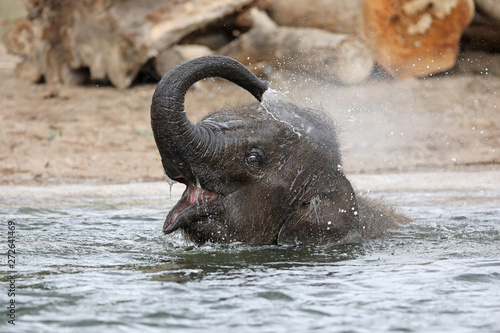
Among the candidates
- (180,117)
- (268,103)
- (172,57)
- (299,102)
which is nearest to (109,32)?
(172,57)

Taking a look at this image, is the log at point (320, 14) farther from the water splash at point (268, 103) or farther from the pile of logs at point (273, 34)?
the water splash at point (268, 103)

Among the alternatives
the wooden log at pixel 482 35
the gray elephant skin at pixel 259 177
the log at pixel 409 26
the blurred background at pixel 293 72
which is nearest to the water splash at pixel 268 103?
the gray elephant skin at pixel 259 177

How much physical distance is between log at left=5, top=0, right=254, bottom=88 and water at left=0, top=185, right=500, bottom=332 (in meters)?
6.35

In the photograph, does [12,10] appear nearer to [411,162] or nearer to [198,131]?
[411,162]

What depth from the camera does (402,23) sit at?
42.2 ft

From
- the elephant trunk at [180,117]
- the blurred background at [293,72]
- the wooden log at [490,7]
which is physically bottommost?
the elephant trunk at [180,117]

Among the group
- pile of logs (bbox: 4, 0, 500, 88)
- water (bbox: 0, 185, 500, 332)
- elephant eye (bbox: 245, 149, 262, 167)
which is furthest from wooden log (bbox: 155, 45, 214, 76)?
elephant eye (bbox: 245, 149, 262, 167)

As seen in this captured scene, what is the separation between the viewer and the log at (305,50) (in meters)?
12.7

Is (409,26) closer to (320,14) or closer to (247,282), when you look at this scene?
(320,14)

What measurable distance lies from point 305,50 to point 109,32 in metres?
3.43

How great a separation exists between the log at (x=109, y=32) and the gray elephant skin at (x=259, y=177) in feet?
24.5

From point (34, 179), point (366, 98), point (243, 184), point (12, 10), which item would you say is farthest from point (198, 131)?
point (12, 10)

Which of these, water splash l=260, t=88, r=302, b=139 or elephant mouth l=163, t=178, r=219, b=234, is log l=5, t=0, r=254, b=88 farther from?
elephant mouth l=163, t=178, r=219, b=234

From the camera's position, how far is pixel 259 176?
586cm
